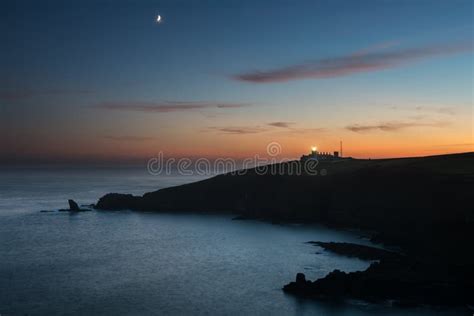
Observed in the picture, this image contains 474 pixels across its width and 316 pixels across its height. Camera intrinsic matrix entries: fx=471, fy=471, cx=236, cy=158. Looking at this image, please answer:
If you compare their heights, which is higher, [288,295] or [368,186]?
[368,186]

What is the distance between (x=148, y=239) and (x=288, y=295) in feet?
146

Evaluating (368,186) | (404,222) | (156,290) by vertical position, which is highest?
(368,186)

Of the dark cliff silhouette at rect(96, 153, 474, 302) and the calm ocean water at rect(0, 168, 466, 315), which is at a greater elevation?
the dark cliff silhouette at rect(96, 153, 474, 302)

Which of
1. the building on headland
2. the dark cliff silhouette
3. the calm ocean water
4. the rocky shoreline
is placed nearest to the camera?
the rocky shoreline

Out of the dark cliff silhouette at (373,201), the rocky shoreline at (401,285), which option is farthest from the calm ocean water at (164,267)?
the dark cliff silhouette at (373,201)

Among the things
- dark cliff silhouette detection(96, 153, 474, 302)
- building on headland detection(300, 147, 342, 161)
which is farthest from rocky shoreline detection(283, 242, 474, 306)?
building on headland detection(300, 147, 342, 161)

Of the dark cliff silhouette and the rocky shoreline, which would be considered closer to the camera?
the rocky shoreline

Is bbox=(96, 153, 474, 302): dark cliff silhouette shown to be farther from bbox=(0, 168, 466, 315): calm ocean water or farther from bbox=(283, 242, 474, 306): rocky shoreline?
bbox=(0, 168, 466, 315): calm ocean water

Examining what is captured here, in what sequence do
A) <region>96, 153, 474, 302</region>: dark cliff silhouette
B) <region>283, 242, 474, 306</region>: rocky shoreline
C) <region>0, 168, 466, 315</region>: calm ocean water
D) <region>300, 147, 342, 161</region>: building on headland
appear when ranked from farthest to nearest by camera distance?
1. <region>300, 147, 342, 161</region>: building on headland
2. <region>96, 153, 474, 302</region>: dark cliff silhouette
3. <region>0, 168, 466, 315</region>: calm ocean water
4. <region>283, 242, 474, 306</region>: rocky shoreline

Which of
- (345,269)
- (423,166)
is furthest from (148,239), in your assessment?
(423,166)

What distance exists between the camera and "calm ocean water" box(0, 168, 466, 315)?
48.4m

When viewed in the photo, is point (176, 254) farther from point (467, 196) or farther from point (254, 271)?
point (467, 196)

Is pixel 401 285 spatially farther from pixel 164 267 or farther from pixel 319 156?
pixel 319 156

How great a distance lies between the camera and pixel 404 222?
80062 millimetres
